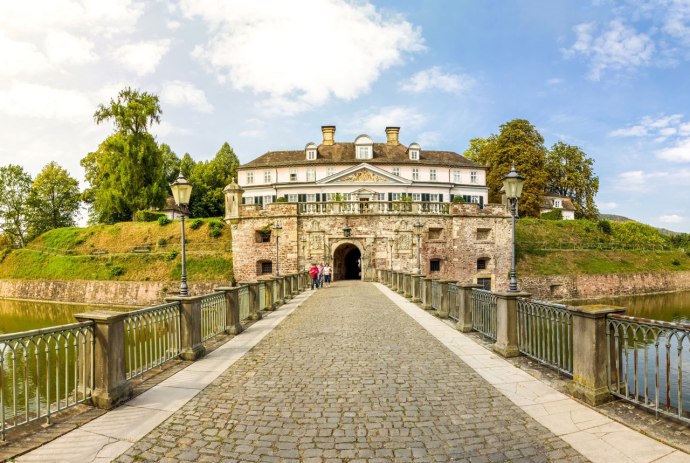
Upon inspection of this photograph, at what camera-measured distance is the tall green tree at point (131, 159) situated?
135ft

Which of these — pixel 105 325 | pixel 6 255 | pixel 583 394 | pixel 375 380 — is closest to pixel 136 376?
pixel 105 325

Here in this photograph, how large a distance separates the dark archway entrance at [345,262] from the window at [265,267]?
5338 mm

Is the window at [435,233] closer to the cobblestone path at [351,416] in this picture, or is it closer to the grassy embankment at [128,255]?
the grassy embankment at [128,255]

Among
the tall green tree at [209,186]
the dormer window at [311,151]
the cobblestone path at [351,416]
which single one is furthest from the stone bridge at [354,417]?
the tall green tree at [209,186]

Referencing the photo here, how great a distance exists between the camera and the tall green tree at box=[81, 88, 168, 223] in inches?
1614

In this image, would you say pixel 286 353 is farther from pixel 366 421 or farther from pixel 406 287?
pixel 406 287

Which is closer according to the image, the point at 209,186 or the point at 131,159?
the point at 131,159

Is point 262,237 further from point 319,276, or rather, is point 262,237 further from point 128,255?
point 128,255


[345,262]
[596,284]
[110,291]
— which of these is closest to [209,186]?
[110,291]

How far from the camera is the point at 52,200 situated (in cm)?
5478

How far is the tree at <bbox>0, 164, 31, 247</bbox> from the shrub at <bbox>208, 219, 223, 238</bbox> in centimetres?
3014

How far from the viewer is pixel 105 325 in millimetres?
5605

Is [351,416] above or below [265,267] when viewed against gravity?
above

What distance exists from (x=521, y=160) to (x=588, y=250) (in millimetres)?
12434
